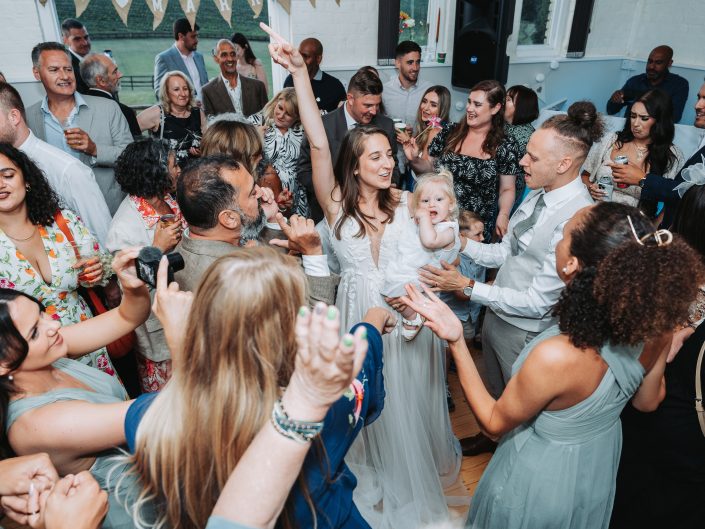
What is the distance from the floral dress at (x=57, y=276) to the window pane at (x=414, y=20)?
18.0ft

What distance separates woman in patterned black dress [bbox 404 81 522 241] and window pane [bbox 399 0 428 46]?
3.65 meters

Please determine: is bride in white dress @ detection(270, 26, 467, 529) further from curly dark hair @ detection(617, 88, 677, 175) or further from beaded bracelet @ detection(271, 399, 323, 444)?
curly dark hair @ detection(617, 88, 677, 175)

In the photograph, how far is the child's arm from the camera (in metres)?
2.00

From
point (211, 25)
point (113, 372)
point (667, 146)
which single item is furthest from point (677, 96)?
point (211, 25)

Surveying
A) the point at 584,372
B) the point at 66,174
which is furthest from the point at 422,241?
the point at 66,174

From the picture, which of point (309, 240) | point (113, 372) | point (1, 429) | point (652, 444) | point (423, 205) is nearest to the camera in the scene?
point (1, 429)

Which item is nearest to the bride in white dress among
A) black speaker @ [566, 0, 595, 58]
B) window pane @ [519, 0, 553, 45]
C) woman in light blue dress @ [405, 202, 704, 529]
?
woman in light blue dress @ [405, 202, 704, 529]

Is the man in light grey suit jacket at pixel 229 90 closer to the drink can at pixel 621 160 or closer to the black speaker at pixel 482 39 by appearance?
the black speaker at pixel 482 39

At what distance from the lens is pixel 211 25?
25062 millimetres

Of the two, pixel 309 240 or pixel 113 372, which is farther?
pixel 113 372

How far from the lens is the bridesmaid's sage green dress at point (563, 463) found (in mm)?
1251

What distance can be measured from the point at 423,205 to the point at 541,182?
0.51 metres

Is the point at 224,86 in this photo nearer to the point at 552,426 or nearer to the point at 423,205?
the point at 423,205

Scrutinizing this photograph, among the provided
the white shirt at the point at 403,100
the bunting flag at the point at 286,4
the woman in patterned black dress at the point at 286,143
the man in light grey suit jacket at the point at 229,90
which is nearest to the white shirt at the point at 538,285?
the woman in patterned black dress at the point at 286,143
